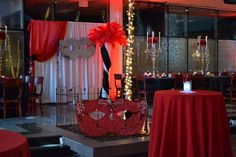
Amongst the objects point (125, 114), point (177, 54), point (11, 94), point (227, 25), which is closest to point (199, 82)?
point (177, 54)

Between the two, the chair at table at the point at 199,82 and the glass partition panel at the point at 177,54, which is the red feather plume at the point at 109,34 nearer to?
the chair at table at the point at 199,82

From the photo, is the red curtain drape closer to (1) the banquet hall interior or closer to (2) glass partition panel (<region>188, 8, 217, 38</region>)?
Result: (1) the banquet hall interior

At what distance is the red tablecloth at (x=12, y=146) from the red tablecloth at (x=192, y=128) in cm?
233

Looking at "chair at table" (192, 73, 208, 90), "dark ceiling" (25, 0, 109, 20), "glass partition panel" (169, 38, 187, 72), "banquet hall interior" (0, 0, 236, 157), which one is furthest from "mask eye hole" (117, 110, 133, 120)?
"glass partition panel" (169, 38, 187, 72)

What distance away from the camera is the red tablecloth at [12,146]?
2055 millimetres

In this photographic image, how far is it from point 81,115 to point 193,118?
2.04m

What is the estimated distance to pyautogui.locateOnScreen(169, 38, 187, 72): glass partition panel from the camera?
1407 centimetres

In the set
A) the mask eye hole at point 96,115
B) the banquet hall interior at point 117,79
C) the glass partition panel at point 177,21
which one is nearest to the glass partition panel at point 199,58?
the banquet hall interior at point 117,79

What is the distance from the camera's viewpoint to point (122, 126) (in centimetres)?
601

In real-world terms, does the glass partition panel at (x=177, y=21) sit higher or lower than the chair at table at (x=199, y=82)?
higher

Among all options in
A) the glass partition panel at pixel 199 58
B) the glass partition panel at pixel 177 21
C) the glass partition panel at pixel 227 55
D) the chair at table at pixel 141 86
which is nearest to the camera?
the chair at table at pixel 141 86

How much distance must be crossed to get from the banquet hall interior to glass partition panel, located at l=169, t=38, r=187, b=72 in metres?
0.04

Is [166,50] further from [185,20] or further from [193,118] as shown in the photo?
[193,118]

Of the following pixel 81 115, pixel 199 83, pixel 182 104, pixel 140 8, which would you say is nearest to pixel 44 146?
pixel 81 115
